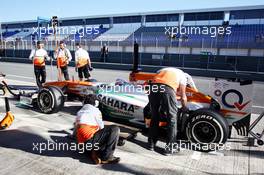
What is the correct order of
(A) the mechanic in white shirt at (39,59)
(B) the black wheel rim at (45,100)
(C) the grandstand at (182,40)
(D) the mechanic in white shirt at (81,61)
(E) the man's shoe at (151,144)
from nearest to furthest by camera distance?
(E) the man's shoe at (151,144)
(B) the black wheel rim at (45,100)
(A) the mechanic in white shirt at (39,59)
(D) the mechanic in white shirt at (81,61)
(C) the grandstand at (182,40)

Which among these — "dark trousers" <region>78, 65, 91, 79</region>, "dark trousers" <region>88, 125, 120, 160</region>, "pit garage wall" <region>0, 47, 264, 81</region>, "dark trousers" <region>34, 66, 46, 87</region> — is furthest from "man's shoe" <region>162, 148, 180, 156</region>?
"pit garage wall" <region>0, 47, 264, 81</region>

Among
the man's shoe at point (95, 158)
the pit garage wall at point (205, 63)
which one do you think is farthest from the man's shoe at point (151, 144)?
the pit garage wall at point (205, 63)

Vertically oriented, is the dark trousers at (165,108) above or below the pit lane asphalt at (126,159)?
above

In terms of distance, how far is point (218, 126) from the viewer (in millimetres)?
4051

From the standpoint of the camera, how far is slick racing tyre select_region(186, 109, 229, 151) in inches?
159

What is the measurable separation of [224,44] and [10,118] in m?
17.9

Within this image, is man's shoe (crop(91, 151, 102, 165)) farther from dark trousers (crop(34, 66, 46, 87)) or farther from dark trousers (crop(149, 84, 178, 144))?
dark trousers (crop(34, 66, 46, 87))

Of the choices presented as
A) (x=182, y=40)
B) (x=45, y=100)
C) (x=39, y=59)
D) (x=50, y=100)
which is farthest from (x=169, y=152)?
(x=182, y=40)


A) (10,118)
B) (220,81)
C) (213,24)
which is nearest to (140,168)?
(220,81)

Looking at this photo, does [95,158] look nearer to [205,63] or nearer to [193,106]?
[193,106]

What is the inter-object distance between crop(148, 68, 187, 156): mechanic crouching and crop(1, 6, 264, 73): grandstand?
13.5 meters

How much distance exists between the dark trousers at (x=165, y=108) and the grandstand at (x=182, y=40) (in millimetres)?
13572

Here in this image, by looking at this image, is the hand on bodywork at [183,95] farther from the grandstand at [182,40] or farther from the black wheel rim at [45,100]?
the grandstand at [182,40]

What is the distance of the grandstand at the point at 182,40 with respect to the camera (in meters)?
17.5
